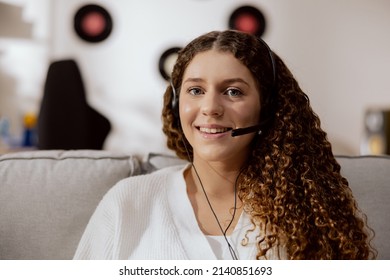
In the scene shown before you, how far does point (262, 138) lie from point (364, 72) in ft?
3.32

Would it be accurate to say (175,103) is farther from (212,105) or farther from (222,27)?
(222,27)

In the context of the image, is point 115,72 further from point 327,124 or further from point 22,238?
point 22,238

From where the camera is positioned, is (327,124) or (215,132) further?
(327,124)

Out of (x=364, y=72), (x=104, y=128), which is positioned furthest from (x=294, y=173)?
(x=104, y=128)

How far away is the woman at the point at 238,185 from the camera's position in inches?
33.6

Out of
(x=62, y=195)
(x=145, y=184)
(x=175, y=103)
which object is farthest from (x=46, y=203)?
(x=175, y=103)

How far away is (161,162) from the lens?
1159 millimetres

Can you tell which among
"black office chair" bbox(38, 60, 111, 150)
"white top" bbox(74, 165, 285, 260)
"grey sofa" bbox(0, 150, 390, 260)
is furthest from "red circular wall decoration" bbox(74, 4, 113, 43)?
"white top" bbox(74, 165, 285, 260)

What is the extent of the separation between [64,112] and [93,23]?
0.47 meters

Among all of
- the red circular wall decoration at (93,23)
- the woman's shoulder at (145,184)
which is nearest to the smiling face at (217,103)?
the woman's shoulder at (145,184)

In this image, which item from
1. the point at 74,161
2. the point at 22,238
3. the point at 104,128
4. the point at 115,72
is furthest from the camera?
the point at 115,72

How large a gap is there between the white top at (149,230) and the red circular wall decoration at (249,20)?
141cm

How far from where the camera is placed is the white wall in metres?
1.67

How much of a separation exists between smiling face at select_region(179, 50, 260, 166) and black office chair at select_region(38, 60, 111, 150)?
955 mm
